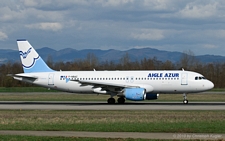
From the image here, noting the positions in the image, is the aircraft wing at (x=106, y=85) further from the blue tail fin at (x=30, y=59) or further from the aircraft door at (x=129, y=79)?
the blue tail fin at (x=30, y=59)

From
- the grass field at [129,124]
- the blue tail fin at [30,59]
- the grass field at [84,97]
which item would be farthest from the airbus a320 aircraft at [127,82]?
the grass field at [129,124]

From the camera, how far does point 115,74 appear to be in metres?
48.0

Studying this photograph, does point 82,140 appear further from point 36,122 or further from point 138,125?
point 36,122

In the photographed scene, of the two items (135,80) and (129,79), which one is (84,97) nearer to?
(129,79)

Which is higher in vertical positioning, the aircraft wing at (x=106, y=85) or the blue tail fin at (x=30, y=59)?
the blue tail fin at (x=30, y=59)

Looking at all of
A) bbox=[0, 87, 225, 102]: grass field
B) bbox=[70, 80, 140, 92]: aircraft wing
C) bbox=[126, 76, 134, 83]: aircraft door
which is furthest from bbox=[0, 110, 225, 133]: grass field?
bbox=[0, 87, 225, 102]: grass field

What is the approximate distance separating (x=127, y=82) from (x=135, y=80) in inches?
34.6

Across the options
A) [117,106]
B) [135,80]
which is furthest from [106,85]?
[117,106]

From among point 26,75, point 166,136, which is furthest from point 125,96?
point 166,136

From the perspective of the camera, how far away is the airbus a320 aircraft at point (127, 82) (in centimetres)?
4573

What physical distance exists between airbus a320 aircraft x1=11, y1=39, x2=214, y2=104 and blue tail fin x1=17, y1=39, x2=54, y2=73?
2.14ft

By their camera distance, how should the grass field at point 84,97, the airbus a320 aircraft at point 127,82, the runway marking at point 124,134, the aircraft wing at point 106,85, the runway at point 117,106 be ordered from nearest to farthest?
the runway marking at point 124,134 < the runway at point 117,106 < the aircraft wing at point 106,85 < the airbus a320 aircraft at point 127,82 < the grass field at point 84,97

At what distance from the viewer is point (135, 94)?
4406 centimetres

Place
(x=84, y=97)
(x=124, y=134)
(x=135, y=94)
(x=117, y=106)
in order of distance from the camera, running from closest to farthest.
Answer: (x=124, y=134)
(x=117, y=106)
(x=135, y=94)
(x=84, y=97)
